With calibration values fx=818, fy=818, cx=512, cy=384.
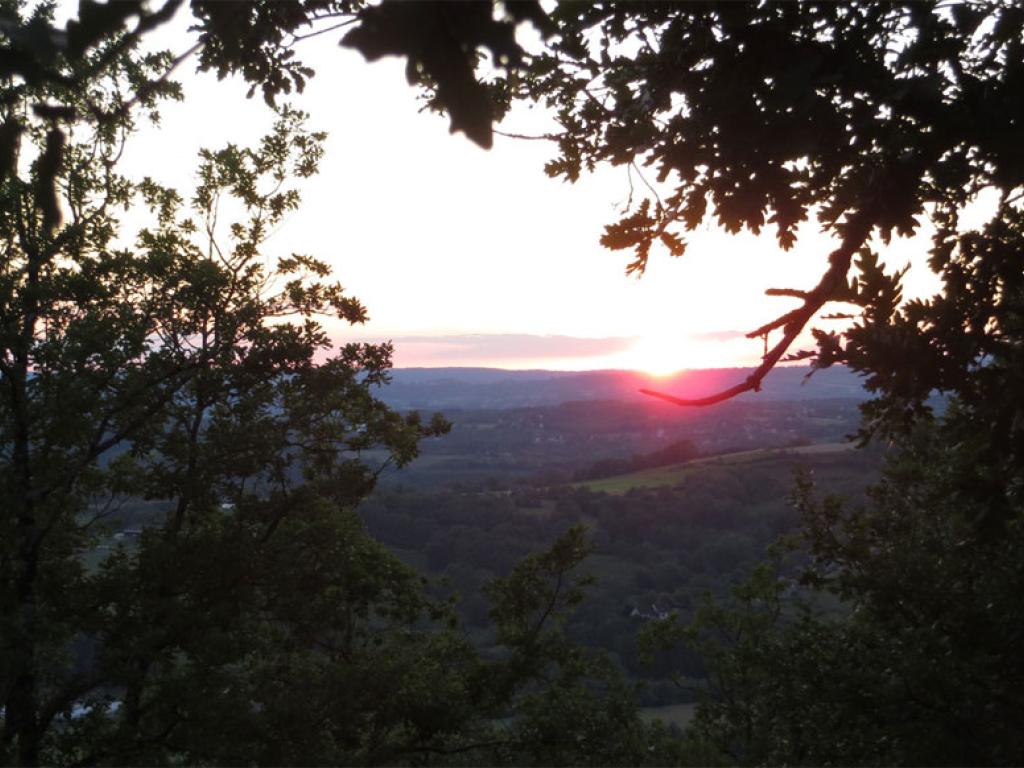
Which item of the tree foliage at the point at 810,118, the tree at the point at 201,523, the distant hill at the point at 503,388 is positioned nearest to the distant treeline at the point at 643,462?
the distant hill at the point at 503,388

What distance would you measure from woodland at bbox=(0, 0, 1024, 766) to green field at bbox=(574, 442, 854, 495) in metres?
41.5

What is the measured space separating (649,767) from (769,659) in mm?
2756

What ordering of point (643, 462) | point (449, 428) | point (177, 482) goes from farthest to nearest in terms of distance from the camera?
1. point (643, 462)
2. point (449, 428)
3. point (177, 482)

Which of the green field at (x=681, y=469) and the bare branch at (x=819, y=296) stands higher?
the bare branch at (x=819, y=296)

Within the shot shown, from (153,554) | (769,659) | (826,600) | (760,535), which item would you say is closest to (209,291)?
(153,554)

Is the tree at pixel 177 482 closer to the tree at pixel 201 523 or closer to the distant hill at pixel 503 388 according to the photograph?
the tree at pixel 201 523

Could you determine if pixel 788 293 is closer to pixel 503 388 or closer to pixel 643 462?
pixel 643 462

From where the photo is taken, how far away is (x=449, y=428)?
35.2 ft

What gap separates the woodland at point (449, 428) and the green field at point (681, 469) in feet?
136

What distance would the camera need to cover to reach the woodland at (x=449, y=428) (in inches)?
134

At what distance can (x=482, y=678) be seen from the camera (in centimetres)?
1176

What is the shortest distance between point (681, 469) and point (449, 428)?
52596 millimetres

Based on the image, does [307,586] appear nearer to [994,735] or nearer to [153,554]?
[153,554]

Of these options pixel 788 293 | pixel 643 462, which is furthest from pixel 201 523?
pixel 643 462
